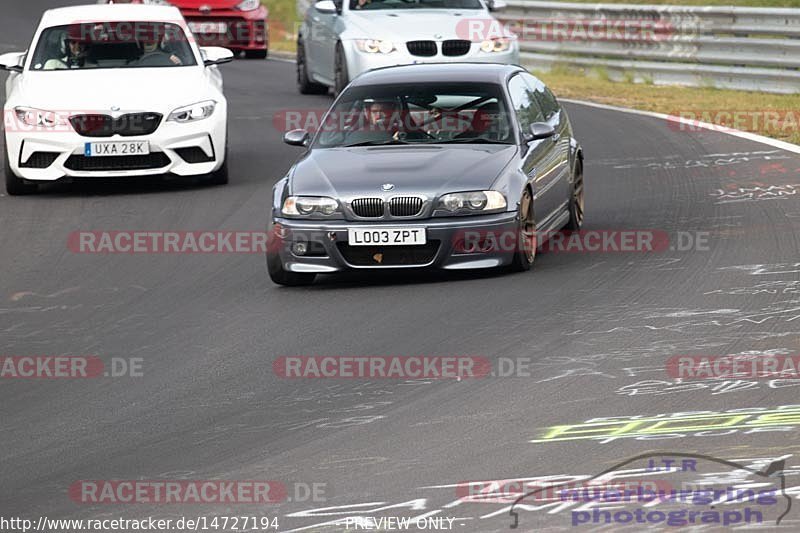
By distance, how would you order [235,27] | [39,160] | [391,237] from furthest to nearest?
[235,27]
[39,160]
[391,237]

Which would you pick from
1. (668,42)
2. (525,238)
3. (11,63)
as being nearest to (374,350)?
(525,238)

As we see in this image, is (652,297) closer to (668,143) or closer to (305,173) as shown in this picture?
(305,173)

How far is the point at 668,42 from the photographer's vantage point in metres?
26.2

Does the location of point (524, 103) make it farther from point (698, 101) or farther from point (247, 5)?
point (247, 5)

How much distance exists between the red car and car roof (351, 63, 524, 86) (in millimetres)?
18559

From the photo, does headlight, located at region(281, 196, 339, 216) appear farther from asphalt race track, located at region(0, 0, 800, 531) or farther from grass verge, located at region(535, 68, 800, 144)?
grass verge, located at region(535, 68, 800, 144)

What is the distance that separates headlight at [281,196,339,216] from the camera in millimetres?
11609

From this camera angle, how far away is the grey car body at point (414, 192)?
1150cm

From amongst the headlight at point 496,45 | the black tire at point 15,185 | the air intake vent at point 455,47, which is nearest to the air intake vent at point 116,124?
the black tire at point 15,185

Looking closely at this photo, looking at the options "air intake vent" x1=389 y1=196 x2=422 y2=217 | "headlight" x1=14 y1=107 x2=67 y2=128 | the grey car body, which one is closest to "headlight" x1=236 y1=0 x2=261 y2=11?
"headlight" x1=14 y1=107 x2=67 y2=128

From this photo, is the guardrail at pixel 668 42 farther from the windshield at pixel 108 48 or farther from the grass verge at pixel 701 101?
the windshield at pixel 108 48

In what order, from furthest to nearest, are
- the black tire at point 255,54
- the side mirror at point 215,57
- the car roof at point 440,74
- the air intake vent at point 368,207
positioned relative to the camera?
the black tire at point 255,54, the side mirror at point 215,57, the car roof at point 440,74, the air intake vent at point 368,207

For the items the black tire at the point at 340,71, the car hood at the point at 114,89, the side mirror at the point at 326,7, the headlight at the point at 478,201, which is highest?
the headlight at the point at 478,201

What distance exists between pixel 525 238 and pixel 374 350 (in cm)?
261
